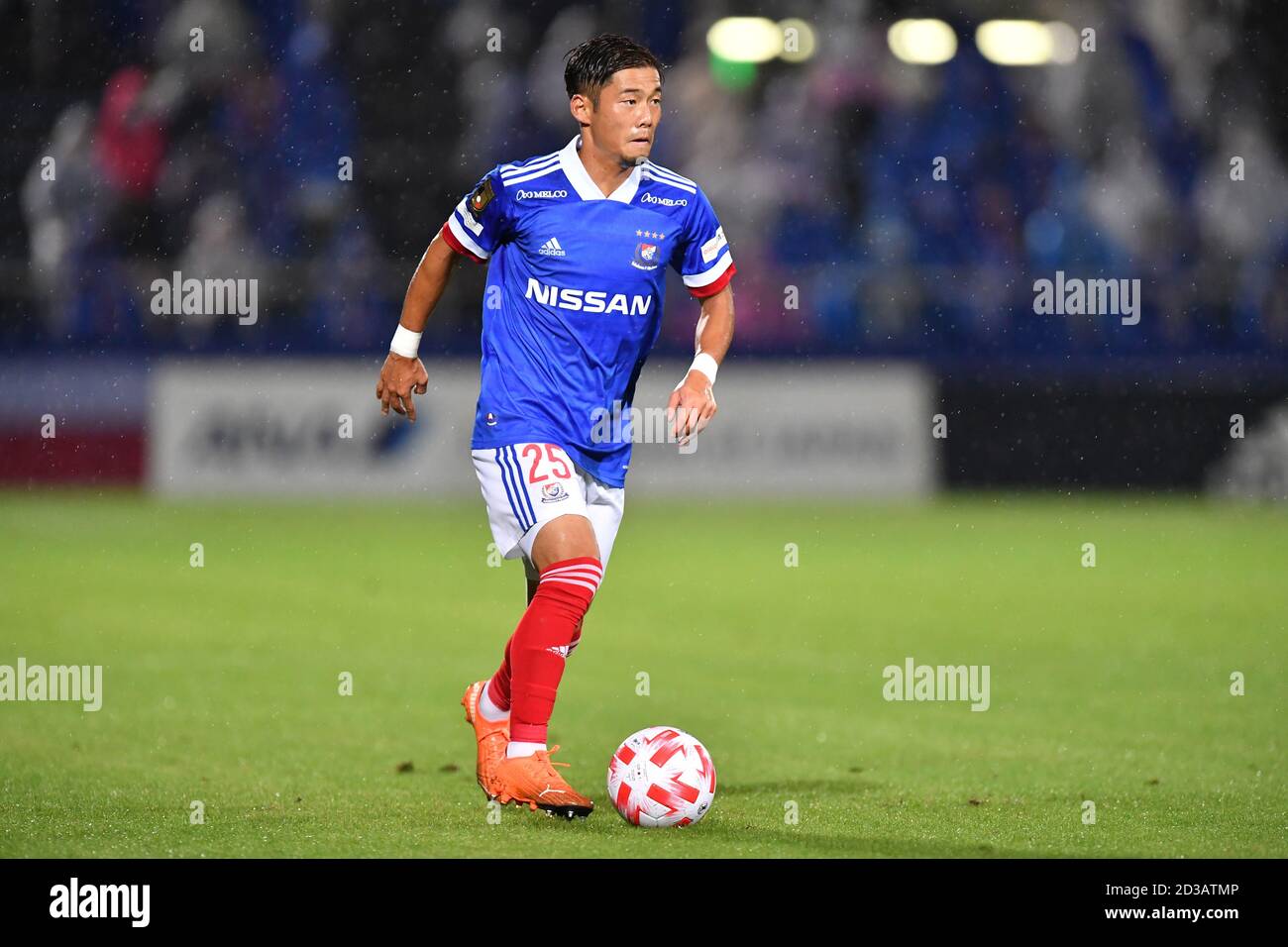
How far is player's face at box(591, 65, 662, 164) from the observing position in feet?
19.4

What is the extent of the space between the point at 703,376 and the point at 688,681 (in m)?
3.17

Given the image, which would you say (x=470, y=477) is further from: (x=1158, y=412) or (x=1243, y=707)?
(x=1243, y=707)

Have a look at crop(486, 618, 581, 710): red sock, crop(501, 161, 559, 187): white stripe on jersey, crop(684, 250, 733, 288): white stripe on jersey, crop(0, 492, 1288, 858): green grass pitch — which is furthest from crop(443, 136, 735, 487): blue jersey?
crop(0, 492, 1288, 858): green grass pitch

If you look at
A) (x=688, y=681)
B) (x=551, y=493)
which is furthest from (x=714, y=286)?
(x=688, y=681)

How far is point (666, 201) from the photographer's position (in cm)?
617

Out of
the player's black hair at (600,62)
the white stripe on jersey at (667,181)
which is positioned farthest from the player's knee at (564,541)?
the player's black hair at (600,62)

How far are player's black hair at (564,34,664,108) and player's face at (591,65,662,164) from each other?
0.02 metres

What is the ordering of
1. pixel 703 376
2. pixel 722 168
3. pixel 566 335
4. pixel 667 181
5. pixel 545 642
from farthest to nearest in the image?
pixel 722 168 → pixel 667 181 → pixel 566 335 → pixel 703 376 → pixel 545 642

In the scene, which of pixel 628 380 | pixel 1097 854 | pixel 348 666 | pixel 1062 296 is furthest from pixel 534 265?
pixel 1062 296

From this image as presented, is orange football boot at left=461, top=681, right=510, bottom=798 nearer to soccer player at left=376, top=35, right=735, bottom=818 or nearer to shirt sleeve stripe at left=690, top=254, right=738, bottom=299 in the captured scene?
soccer player at left=376, top=35, right=735, bottom=818

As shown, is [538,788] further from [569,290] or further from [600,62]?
[600,62]

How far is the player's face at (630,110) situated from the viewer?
5.92 metres

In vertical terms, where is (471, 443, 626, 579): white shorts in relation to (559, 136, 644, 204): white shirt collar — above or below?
below

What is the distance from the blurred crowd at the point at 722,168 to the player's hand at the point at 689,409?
12.1 m
